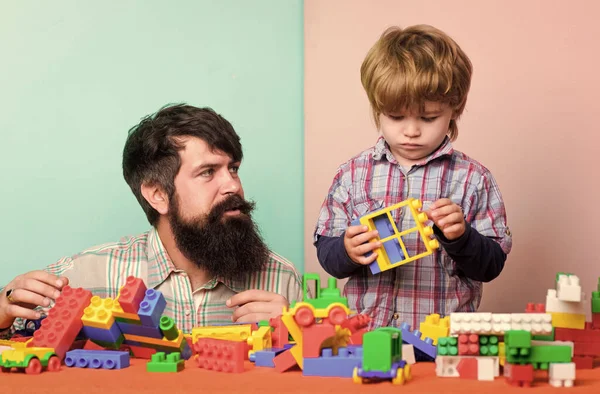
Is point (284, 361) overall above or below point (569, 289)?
below

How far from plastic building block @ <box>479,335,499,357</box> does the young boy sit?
57cm

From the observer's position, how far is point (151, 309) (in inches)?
49.9

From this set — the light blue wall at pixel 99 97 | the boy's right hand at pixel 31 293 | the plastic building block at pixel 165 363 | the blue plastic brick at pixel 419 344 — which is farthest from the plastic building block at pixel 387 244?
the light blue wall at pixel 99 97

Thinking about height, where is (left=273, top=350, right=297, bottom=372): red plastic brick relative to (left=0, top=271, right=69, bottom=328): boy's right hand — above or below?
below

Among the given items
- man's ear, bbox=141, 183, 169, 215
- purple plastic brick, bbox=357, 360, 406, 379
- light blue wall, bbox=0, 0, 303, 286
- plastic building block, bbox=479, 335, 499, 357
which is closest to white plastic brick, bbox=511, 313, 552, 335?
plastic building block, bbox=479, 335, 499, 357

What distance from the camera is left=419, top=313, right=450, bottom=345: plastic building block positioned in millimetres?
1319

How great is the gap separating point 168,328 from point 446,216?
22.6 inches

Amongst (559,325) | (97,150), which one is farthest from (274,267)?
(559,325)

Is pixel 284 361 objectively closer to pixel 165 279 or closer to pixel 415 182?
pixel 415 182

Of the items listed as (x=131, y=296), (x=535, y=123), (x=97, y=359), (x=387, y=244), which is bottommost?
(x=97, y=359)

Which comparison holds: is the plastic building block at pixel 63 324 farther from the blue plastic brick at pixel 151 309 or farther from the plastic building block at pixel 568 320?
the plastic building block at pixel 568 320

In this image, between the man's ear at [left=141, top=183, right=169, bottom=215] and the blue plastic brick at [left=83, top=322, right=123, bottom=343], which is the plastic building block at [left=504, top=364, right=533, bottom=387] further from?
the man's ear at [left=141, top=183, right=169, bottom=215]

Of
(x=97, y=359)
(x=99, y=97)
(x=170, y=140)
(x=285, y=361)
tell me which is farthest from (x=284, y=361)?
(x=99, y=97)

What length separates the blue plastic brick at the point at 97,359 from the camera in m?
1.27
